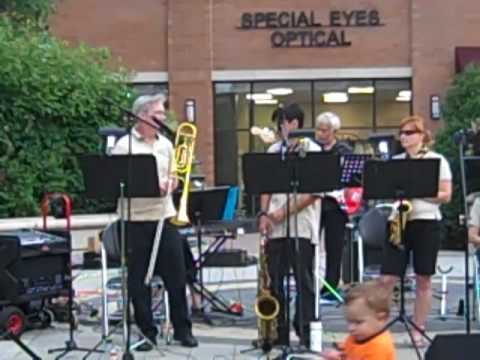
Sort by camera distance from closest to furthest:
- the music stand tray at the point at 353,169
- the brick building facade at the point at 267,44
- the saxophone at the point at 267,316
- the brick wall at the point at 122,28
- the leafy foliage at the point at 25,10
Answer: the saxophone at the point at 267,316, the music stand tray at the point at 353,169, the leafy foliage at the point at 25,10, the brick building facade at the point at 267,44, the brick wall at the point at 122,28

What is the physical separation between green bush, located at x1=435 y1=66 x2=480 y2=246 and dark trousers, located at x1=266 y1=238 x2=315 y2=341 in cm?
967

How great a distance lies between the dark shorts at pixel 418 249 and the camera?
8.50 meters

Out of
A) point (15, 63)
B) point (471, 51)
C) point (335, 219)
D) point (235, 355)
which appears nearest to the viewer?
point (235, 355)

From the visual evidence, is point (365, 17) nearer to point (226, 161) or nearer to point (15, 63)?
point (226, 161)

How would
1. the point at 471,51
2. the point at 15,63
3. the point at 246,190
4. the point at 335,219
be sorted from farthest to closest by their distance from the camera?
1. the point at 471,51
2. the point at 15,63
3. the point at 335,219
4. the point at 246,190

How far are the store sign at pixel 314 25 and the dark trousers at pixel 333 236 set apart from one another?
16461mm

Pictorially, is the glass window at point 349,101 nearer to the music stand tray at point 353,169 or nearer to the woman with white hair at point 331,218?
the woman with white hair at point 331,218

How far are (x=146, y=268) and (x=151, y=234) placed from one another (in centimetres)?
28

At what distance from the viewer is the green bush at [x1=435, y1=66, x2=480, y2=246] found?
1858 cm

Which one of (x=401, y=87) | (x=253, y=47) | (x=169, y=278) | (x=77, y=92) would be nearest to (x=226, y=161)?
Answer: (x=253, y=47)

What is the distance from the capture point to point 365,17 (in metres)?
26.6

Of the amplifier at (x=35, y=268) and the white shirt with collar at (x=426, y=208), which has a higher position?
the white shirt with collar at (x=426, y=208)

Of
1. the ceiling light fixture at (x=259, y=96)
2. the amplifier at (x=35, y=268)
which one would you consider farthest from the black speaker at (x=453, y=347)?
the ceiling light fixture at (x=259, y=96)

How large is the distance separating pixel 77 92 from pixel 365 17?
1252cm
